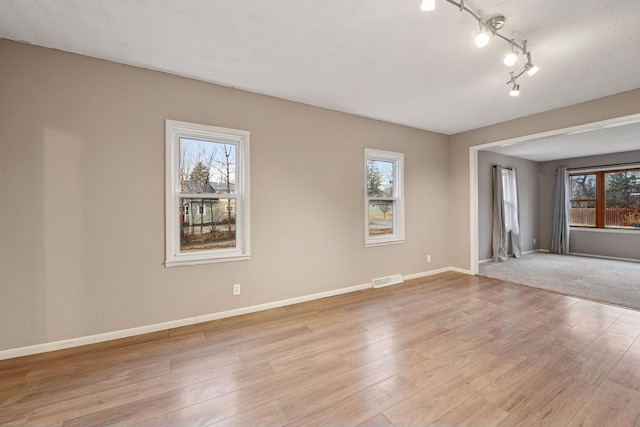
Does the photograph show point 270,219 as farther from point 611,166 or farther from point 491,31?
point 611,166

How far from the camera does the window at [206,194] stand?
9.25 feet

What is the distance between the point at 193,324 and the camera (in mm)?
2879

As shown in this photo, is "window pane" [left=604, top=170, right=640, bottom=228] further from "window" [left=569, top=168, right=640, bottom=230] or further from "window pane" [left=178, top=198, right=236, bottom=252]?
"window pane" [left=178, top=198, right=236, bottom=252]

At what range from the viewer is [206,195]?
9.82 feet

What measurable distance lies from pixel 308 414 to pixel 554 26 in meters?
3.29

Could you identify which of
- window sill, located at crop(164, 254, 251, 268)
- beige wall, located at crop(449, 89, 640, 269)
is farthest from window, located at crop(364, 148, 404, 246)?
window sill, located at crop(164, 254, 251, 268)

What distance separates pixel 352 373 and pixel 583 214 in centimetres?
819

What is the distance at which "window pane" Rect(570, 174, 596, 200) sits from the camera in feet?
22.0

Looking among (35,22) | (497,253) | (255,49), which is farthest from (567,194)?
(35,22)

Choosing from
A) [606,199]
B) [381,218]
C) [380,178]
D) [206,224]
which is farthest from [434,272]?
[606,199]

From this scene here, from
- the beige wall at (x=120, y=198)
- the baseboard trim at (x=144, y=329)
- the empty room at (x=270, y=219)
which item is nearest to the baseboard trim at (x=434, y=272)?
the empty room at (x=270, y=219)

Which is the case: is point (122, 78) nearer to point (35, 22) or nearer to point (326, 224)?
point (35, 22)

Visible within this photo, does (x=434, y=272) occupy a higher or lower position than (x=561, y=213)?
lower

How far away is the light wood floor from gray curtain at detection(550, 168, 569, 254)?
4.74 meters
